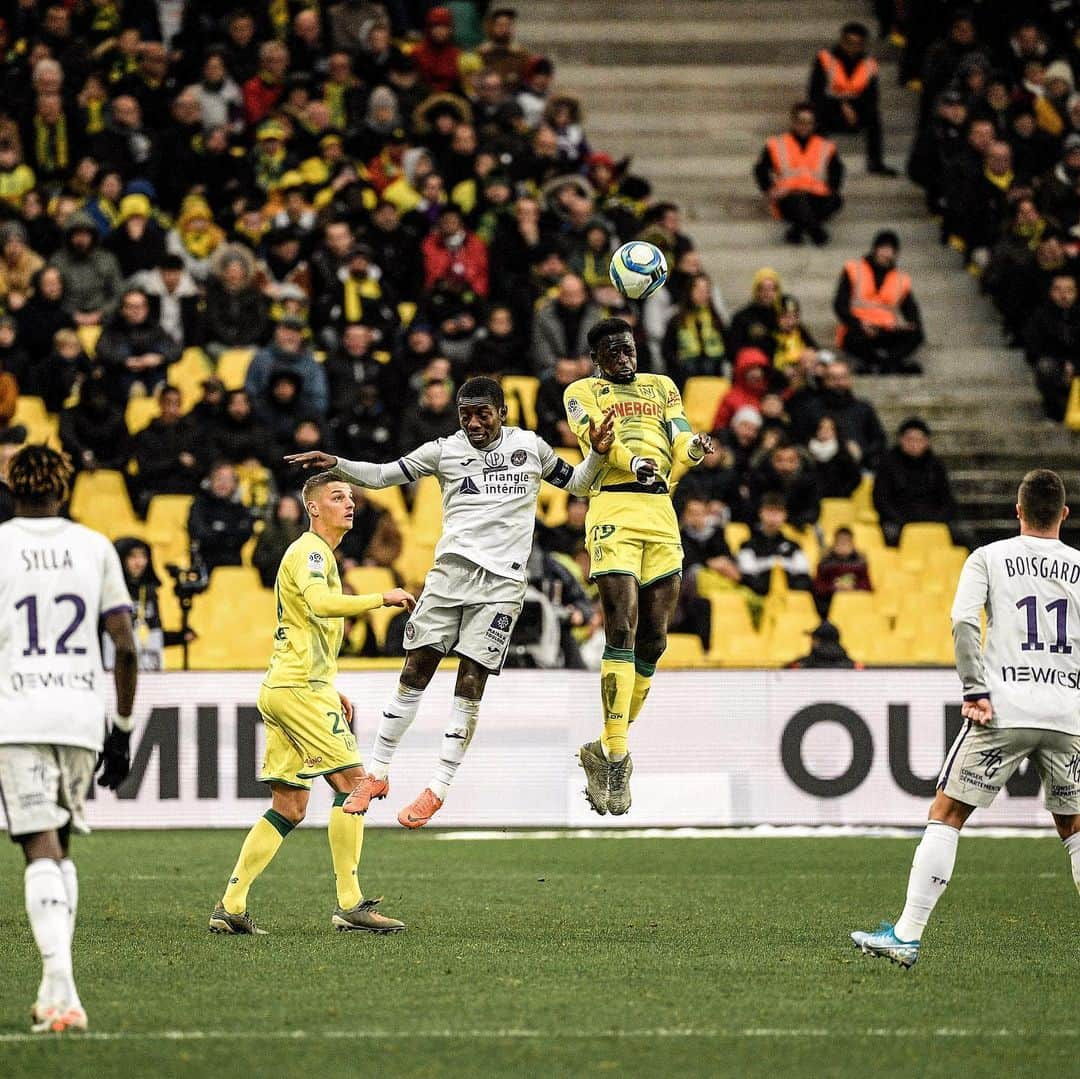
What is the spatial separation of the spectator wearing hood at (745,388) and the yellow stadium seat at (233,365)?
4.54m

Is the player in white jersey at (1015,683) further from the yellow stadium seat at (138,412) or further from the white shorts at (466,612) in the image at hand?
the yellow stadium seat at (138,412)

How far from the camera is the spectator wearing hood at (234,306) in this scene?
66.1 ft

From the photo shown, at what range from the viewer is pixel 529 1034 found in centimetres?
721

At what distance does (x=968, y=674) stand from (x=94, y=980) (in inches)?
147

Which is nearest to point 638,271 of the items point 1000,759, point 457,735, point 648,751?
point 457,735

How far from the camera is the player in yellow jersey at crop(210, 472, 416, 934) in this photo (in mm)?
9812

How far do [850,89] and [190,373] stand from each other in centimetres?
961

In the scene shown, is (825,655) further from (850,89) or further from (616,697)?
(850,89)

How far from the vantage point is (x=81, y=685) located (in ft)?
23.7

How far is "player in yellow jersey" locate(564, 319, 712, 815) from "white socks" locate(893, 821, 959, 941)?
239 centimetres

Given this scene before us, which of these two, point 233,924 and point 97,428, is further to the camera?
point 97,428

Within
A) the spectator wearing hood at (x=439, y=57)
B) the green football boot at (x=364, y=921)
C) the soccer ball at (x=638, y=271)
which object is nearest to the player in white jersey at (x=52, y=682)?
the green football boot at (x=364, y=921)

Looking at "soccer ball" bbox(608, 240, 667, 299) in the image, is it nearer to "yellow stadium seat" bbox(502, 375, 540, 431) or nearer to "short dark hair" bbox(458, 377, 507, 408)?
"short dark hair" bbox(458, 377, 507, 408)

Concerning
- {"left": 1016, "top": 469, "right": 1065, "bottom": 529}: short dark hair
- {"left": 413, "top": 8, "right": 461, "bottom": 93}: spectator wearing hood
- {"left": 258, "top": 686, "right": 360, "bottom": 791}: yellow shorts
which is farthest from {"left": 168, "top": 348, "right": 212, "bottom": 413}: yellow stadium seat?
{"left": 1016, "top": 469, "right": 1065, "bottom": 529}: short dark hair
